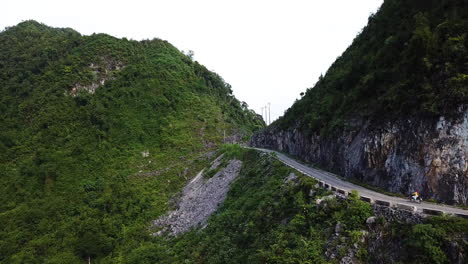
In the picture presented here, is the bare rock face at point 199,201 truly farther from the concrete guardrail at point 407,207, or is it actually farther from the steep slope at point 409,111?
the concrete guardrail at point 407,207

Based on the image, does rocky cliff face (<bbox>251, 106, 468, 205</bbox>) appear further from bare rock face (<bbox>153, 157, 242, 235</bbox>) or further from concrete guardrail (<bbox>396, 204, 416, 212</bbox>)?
bare rock face (<bbox>153, 157, 242, 235</bbox>)

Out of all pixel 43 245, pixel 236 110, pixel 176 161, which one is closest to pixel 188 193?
pixel 176 161

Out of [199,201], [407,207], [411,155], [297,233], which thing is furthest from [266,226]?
[199,201]

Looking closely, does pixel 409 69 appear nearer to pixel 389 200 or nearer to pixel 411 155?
pixel 411 155

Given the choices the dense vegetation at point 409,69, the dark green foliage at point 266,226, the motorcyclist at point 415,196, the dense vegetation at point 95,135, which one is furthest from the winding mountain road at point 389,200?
the dense vegetation at point 95,135

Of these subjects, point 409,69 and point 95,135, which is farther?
point 95,135

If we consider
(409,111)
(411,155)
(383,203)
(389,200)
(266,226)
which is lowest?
(266,226)
